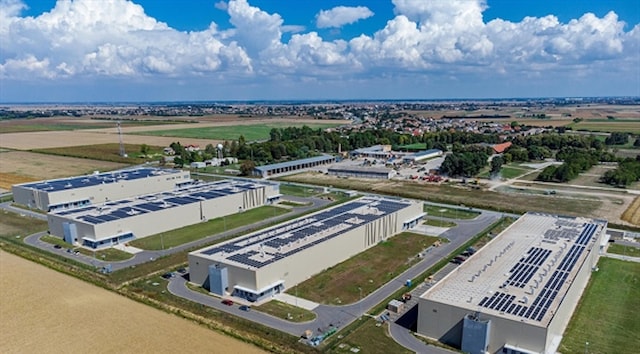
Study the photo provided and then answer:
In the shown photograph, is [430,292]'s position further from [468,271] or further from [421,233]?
[421,233]

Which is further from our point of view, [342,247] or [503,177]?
[503,177]

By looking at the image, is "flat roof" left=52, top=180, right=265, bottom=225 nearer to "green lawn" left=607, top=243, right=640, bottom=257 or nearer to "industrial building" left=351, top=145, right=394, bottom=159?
"green lawn" left=607, top=243, right=640, bottom=257

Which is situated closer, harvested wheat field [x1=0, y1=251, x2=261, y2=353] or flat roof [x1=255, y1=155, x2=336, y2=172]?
harvested wheat field [x1=0, y1=251, x2=261, y2=353]

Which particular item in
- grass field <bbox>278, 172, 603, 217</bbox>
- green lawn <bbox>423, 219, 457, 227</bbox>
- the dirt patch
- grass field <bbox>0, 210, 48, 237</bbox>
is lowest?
green lawn <bbox>423, 219, 457, 227</bbox>

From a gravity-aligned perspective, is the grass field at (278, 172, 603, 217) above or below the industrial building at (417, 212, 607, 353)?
below

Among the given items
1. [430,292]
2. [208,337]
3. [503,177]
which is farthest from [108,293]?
[503,177]

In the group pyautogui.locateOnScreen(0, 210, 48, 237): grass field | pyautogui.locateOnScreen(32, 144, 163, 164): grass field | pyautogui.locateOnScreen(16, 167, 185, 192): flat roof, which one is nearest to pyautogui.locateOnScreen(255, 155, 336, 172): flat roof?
pyautogui.locateOnScreen(16, 167, 185, 192): flat roof

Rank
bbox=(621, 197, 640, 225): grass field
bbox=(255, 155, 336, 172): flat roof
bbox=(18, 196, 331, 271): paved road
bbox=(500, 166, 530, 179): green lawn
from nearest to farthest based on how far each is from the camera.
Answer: bbox=(18, 196, 331, 271): paved road < bbox=(621, 197, 640, 225): grass field < bbox=(500, 166, 530, 179): green lawn < bbox=(255, 155, 336, 172): flat roof
